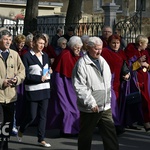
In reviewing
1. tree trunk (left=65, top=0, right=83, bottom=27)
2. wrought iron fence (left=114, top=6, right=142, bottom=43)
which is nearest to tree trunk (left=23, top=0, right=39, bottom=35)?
tree trunk (left=65, top=0, right=83, bottom=27)

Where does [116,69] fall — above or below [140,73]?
above

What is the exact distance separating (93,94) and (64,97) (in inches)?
110

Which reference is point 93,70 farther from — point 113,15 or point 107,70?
point 113,15

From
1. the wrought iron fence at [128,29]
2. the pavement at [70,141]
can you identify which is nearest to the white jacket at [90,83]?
the pavement at [70,141]

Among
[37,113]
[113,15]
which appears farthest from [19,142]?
[113,15]

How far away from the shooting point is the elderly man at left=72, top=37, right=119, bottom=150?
717 centimetres

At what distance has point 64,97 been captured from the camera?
32.7ft

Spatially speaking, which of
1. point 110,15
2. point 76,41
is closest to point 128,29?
point 110,15

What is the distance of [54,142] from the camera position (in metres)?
9.59

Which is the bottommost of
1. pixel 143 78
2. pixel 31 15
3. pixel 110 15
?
pixel 143 78

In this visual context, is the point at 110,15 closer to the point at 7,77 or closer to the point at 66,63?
the point at 66,63

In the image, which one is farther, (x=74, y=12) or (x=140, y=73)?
(x=74, y=12)

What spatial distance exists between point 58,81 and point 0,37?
2.06 metres

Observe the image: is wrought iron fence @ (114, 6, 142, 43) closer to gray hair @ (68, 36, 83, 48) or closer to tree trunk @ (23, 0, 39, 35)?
tree trunk @ (23, 0, 39, 35)
